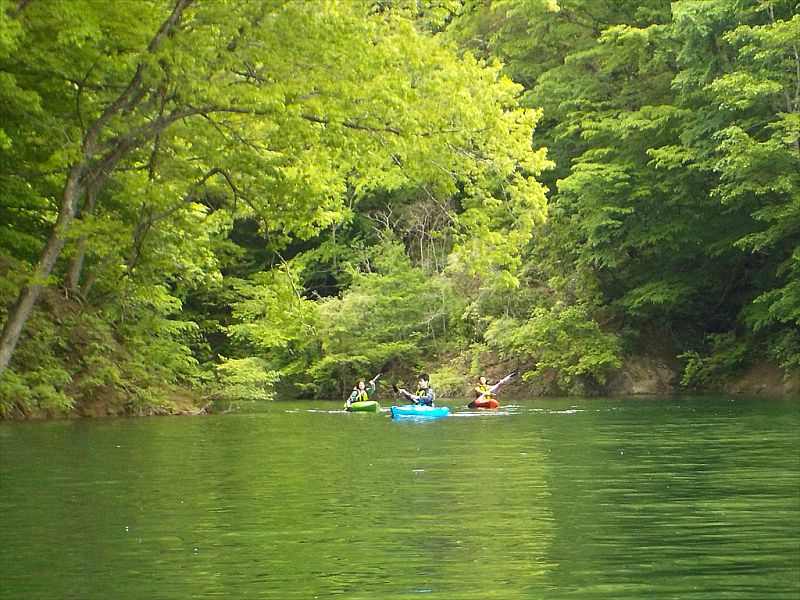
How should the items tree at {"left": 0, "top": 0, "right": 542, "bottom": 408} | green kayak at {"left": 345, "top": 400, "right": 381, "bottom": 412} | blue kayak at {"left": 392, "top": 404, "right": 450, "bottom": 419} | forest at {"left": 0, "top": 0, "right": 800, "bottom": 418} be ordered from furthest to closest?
green kayak at {"left": 345, "top": 400, "right": 381, "bottom": 412}, blue kayak at {"left": 392, "top": 404, "right": 450, "bottom": 419}, forest at {"left": 0, "top": 0, "right": 800, "bottom": 418}, tree at {"left": 0, "top": 0, "right": 542, "bottom": 408}

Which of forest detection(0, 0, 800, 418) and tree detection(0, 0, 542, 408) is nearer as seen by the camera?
tree detection(0, 0, 542, 408)

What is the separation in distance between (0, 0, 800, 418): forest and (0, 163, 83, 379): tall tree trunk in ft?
0.14

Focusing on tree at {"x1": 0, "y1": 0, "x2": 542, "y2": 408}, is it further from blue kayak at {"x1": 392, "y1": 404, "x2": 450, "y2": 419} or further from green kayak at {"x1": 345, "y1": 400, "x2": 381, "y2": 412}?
green kayak at {"x1": 345, "y1": 400, "x2": 381, "y2": 412}

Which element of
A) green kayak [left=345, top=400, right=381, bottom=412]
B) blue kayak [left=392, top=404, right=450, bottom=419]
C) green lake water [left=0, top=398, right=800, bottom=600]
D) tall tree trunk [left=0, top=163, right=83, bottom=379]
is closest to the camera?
green lake water [left=0, top=398, right=800, bottom=600]

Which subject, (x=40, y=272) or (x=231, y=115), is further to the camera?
(x=231, y=115)

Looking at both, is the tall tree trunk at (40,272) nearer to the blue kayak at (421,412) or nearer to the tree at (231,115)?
the tree at (231,115)

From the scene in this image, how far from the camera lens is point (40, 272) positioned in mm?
19281

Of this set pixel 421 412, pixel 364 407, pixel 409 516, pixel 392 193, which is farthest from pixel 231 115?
pixel 392 193

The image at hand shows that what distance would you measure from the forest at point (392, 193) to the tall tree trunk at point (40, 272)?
4 centimetres

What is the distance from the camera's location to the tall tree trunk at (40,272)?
1934cm

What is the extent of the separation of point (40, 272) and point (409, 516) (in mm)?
9525

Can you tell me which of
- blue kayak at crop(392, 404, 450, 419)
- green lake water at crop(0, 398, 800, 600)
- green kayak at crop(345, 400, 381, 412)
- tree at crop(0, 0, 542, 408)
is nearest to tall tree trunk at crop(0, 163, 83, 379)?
tree at crop(0, 0, 542, 408)

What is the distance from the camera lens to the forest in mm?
19094

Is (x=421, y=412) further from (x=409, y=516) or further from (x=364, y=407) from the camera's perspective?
(x=409, y=516)
